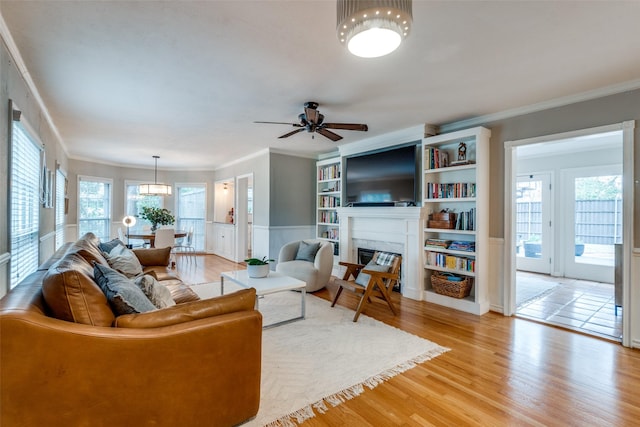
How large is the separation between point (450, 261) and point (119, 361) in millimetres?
3691

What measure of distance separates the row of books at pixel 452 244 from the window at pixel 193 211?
6.37 m

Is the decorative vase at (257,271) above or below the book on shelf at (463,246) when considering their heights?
below

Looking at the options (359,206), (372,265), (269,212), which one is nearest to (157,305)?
(372,265)

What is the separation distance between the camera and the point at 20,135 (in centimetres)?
252

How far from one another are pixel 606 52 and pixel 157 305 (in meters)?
3.67

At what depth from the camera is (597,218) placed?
5332 mm

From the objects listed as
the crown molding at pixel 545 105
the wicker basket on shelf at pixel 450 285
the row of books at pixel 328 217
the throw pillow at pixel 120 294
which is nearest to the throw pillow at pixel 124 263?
the throw pillow at pixel 120 294

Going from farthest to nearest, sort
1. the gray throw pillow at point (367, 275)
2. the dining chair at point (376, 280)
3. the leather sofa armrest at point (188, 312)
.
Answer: the gray throw pillow at point (367, 275) → the dining chair at point (376, 280) → the leather sofa armrest at point (188, 312)

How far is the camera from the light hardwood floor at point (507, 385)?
72.2 inches

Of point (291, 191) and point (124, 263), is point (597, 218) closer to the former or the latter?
point (291, 191)

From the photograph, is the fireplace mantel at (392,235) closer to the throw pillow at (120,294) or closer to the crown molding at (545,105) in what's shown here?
the crown molding at (545,105)

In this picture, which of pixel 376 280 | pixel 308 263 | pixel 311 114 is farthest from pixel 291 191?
pixel 376 280

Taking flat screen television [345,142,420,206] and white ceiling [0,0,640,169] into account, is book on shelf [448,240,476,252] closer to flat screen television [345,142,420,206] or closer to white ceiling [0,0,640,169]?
flat screen television [345,142,420,206]

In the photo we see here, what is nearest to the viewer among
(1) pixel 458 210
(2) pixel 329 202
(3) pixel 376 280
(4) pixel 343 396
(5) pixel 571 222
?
(4) pixel 343 396
